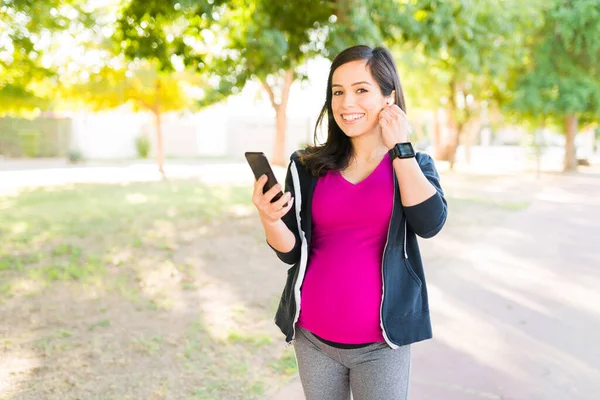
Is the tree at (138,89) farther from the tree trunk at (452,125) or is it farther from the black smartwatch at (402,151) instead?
the black smartwatch at (402,151)

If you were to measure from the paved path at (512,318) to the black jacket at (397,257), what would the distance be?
70.5 inches

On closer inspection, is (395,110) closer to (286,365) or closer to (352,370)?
(352,370)

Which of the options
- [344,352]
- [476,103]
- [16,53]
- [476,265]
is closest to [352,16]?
[476,265]

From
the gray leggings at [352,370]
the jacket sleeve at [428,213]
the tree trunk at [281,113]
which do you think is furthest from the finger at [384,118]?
the tree trunk at [281,113]

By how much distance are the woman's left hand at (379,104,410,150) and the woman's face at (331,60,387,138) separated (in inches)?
Result: 2.3

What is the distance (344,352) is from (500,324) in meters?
3.50

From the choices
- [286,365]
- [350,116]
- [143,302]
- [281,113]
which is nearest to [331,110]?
[350,116]

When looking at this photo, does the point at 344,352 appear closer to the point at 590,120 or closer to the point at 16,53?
the point at 16,53

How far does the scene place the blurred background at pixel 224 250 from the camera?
408 cm

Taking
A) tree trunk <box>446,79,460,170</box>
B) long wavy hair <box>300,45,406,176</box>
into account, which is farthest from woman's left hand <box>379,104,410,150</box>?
tree trunk <box>446,79,460,170</box>

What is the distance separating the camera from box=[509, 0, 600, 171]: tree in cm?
2138

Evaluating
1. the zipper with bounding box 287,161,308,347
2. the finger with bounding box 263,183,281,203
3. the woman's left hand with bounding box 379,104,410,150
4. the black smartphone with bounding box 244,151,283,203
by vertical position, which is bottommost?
the zipper with bounding box 287,161,308,347

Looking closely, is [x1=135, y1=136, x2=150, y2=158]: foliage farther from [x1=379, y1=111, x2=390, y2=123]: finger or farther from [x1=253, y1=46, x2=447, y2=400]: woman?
[x1=379, y1=111, x2=390, y2=123]: finger

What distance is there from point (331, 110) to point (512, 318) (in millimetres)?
3757
